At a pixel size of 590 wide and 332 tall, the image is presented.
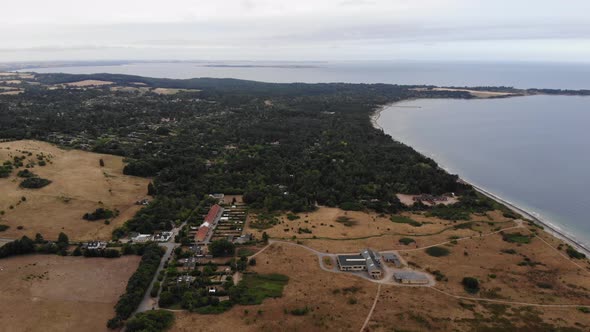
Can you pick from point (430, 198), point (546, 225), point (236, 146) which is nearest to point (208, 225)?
point (430, 198)

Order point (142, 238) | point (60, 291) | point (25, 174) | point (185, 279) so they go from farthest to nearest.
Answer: point (25, 174) < point (142, 238) < point (185, 279) < point (60, 291)

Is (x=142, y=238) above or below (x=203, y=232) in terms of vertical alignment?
below

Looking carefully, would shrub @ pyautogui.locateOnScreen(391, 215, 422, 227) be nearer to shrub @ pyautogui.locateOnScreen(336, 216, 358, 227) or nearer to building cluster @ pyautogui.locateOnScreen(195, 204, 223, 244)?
shrub @ pyautogui.locateOnScreen(336, 216, 358, 227)

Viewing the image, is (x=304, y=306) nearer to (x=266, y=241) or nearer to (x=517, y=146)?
(x=266, y=241)

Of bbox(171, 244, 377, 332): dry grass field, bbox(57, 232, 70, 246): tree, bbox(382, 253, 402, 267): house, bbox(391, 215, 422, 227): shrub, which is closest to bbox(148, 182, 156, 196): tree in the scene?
bbox(57, 232, 70, 246): tree

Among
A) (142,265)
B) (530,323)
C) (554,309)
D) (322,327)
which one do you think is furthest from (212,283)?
(554,309)

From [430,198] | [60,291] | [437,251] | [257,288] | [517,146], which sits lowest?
[60,291]

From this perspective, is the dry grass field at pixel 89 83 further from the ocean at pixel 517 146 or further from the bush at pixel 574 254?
the bush at pixel 574 254

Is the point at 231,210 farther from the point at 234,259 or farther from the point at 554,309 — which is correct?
the point at 554,309
